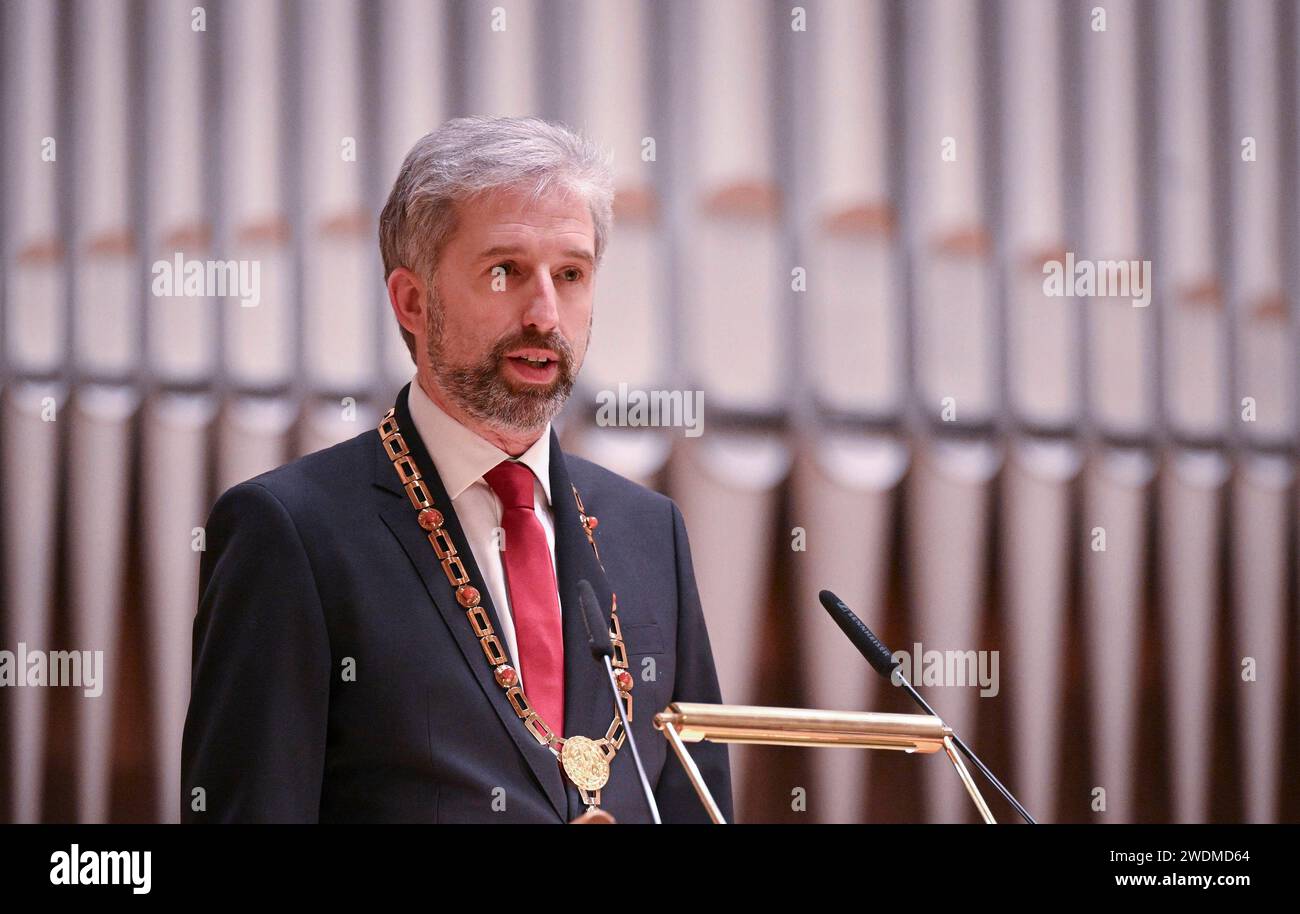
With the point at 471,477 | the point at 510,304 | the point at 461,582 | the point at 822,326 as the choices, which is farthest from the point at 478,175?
the point at 822,326

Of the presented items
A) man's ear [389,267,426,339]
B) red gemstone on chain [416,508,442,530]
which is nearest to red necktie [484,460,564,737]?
red gemstone on chain [416,508,442,530]

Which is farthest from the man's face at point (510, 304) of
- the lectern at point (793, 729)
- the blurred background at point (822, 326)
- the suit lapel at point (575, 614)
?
the lectern at point (793, 729)

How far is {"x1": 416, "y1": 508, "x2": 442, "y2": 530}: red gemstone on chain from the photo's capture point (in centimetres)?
200

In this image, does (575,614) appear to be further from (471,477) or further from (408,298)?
(408,298)

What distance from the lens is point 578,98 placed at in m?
2.59

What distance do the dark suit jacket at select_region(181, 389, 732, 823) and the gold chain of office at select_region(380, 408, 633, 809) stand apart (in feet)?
0.04

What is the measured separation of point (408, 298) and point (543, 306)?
0.23m

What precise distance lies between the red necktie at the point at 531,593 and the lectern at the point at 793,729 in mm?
303

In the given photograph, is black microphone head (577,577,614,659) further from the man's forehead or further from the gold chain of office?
the man's forehead

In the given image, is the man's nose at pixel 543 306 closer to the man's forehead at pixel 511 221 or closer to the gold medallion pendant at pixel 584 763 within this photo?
the man's forehead at pixel 511 221

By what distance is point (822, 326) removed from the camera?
2639mm

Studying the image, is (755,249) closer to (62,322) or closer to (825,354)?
(825,354)
